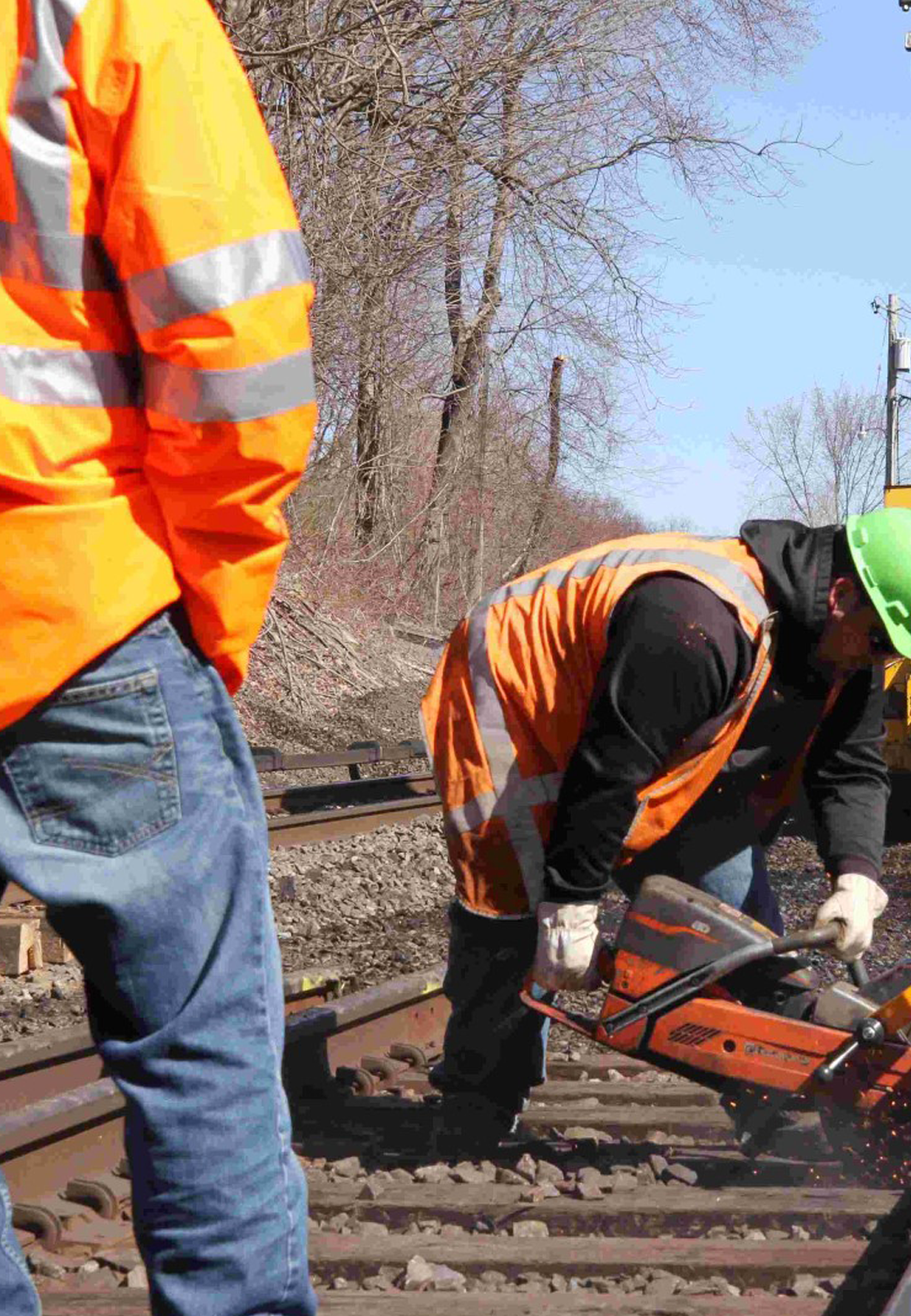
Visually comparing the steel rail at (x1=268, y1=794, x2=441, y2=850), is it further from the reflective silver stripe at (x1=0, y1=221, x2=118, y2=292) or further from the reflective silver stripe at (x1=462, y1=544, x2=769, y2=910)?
the reflective silver stripe at (x1=0, y1=221, x2=118, y2=292)

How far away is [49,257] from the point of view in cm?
167

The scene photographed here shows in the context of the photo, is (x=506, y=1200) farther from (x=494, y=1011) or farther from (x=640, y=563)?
(x=640, y=563)

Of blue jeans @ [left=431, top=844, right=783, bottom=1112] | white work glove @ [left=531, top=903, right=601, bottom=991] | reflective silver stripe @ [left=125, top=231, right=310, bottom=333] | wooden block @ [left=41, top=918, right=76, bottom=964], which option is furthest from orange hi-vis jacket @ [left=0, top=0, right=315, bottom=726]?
wooden block @ [left=41, top=918, right=76, bottom=964]

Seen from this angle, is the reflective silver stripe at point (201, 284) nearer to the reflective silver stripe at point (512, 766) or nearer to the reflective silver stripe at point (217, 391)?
the reflective silver stripe at point (217, 391)

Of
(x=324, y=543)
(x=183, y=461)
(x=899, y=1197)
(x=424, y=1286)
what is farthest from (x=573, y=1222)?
(x=324, y=543)

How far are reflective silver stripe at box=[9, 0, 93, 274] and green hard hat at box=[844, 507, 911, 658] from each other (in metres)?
→ 2.26

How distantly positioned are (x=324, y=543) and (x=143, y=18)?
19340mm

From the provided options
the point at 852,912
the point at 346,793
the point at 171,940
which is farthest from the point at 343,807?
the point at 171,940

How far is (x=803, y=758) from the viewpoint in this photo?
4.05 m

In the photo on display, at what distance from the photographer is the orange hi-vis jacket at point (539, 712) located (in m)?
3.62

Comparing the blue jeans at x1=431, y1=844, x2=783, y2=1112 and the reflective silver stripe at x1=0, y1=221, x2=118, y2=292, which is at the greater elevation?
the reflective silver stripe at x1=0, y1=221, x2=118, y2=292

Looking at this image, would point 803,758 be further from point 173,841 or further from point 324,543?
point 324,543

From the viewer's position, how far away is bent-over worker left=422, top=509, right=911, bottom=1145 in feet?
11.4

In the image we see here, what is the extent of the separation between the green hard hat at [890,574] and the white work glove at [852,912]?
0.61 meters
